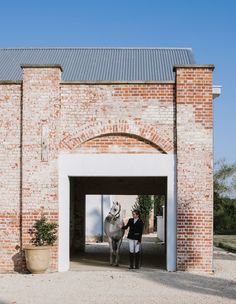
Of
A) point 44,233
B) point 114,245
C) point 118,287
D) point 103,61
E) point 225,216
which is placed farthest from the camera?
point 225,216

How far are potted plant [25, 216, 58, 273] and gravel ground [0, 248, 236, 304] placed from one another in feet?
0.96

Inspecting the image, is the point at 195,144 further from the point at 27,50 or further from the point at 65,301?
the point at 27,50

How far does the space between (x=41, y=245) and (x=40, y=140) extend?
2682 mm

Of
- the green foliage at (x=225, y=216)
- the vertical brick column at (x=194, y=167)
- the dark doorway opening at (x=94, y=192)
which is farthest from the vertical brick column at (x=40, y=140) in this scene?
the green foliage at (x=225, y=216)

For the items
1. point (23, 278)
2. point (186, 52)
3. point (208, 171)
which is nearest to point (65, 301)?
point (23, 278)

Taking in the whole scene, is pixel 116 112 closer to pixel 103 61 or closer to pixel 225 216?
pixel 103 61

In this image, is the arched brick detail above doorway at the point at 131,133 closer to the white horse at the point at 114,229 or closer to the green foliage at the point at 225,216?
the white horse at the point at 114,229

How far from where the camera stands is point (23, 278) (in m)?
14.1

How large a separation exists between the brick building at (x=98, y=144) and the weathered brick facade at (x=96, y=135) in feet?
0.08

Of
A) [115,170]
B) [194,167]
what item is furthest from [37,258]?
[194,167]

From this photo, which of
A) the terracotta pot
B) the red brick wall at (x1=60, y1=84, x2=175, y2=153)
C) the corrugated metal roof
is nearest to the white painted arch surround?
the red brick wall at (x1=60, y1=84, x2=175, y2=153)

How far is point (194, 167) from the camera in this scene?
15.4 meters

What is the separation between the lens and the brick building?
15.4 m

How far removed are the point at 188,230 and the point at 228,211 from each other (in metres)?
26.8
